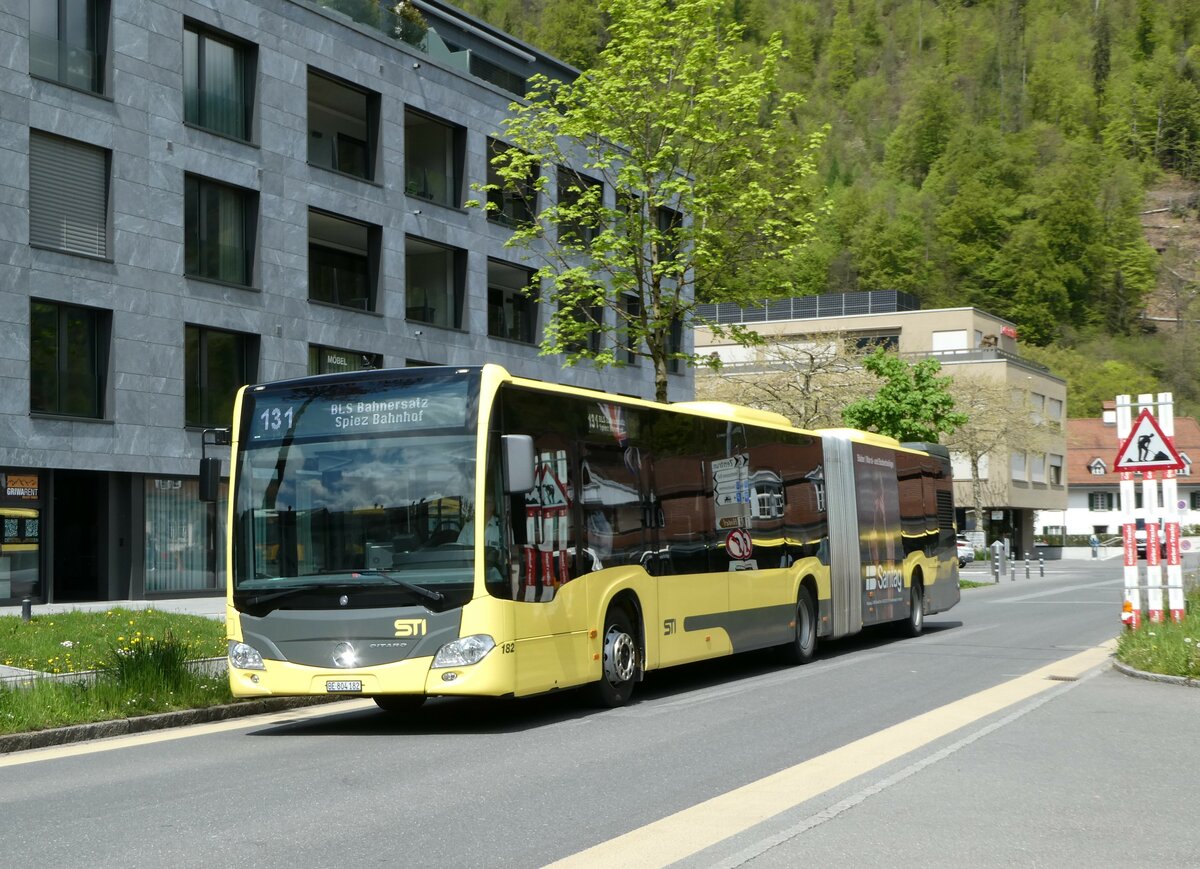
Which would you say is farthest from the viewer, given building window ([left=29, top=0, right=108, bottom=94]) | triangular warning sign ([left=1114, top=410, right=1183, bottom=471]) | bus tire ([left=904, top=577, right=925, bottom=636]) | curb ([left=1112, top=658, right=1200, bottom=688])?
building window ([left=29, top=0, right=108, bottom=94])

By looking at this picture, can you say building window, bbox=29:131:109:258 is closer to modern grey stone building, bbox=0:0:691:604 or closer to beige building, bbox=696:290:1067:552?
modern grey stone building, bbox=0:0:691:604

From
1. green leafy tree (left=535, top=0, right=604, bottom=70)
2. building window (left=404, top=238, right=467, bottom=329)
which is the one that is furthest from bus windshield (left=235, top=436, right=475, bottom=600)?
green leafy tree (left=535, top=0, right=604, bottom=70)

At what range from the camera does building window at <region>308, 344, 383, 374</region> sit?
119 feet

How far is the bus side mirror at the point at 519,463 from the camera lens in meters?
11.9

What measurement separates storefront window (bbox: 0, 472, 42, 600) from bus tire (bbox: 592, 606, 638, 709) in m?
18.7

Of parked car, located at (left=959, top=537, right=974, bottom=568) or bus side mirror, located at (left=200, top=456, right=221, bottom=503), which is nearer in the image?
bus side mirror, located at (left=200, top=456, right=221, bottom=503)

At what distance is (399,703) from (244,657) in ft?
7.38

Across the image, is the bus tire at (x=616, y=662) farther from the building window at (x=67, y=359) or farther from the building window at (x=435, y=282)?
the building window at (x=435, y=282)

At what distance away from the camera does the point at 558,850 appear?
7.14 metres

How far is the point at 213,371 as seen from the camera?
3359cm

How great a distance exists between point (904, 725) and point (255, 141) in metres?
26.6

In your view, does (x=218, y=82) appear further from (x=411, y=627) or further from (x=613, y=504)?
(x=411, y=627)

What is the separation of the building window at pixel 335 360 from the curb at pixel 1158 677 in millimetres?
23633

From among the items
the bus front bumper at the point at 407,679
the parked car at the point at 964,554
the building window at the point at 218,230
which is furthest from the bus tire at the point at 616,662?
the parked car at the point at 964,554
